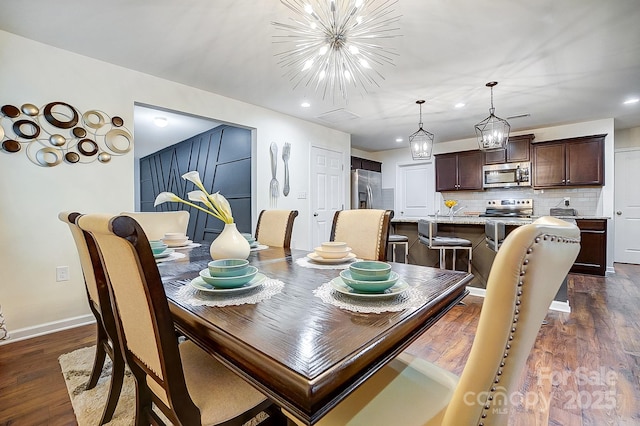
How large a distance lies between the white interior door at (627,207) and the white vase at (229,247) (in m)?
6.67

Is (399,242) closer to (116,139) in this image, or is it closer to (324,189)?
(324,189)

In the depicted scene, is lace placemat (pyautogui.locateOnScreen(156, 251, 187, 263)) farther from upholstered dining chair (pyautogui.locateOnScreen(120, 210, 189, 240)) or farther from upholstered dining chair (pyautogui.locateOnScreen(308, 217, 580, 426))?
upholstered dining chair (pyautogui.locateOnScreen(308, 217, 580, 426))

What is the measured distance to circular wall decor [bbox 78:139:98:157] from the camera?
102 inches

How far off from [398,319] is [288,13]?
215cm

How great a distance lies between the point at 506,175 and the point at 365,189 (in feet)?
8.19

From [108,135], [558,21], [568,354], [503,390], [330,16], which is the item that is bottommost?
[568,354]

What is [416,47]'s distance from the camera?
8.13 ft

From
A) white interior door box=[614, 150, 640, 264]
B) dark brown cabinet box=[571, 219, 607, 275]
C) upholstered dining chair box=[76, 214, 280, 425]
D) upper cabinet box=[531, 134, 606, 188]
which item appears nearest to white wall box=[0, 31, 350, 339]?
upholstered dining chair box=[76, 214, 280, 425]

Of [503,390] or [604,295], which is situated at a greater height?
[503,390]

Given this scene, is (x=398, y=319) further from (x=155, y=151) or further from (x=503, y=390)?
(x=155, y=151)

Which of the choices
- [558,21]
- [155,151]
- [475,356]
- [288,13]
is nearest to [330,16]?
[288,13]

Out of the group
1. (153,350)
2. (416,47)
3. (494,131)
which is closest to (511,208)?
(494,131)

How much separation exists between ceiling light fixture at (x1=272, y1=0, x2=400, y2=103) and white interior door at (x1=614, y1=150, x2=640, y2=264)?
5.01 m

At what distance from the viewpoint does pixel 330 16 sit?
1.83 meters
